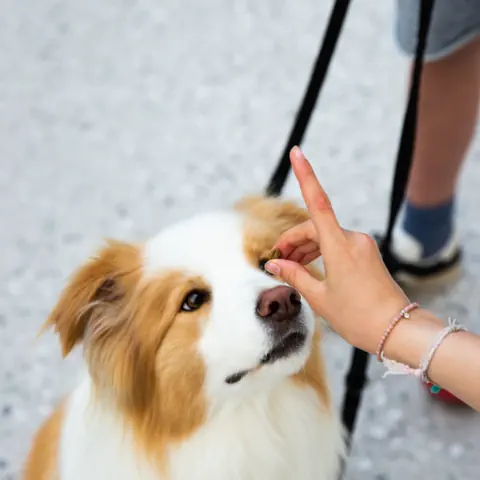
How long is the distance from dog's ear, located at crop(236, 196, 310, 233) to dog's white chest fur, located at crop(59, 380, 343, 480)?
0.83ft

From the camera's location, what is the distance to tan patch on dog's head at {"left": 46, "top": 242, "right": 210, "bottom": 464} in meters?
0.98

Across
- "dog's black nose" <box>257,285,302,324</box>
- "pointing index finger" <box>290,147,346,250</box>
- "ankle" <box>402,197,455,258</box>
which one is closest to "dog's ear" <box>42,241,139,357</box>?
"dog's black nose" <box>257,285,302,324</box>

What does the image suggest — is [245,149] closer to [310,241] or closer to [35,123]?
[35,123]

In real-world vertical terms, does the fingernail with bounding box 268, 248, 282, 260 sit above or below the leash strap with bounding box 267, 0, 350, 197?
below

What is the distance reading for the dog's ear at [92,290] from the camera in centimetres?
99

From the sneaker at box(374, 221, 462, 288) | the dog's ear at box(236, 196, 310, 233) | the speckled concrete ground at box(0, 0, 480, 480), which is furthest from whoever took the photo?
the sneaker at box(374, 221, 462, 288)

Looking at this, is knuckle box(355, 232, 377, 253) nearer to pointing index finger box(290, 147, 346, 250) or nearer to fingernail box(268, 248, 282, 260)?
pointing index finger box(290, 147, 346, 250)

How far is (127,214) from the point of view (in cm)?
200

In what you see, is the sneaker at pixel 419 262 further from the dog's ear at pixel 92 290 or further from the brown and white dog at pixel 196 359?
the dog's ear at pixel 92 290

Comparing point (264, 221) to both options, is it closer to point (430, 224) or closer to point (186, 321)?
point (186, 321)

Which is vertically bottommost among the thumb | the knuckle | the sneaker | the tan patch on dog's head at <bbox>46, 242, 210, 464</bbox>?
the sneaker

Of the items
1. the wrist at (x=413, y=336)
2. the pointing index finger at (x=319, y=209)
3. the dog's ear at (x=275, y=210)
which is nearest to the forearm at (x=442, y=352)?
the wrist at (x=413, y=336)

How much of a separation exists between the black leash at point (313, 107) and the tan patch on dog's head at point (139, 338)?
1.05 feet

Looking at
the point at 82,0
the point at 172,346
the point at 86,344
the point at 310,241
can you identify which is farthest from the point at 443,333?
the point at 82,0
